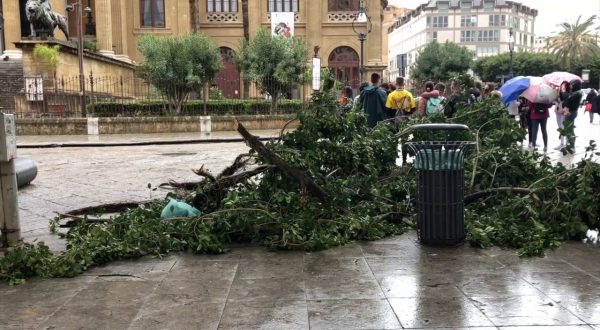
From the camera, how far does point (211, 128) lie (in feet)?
80.5

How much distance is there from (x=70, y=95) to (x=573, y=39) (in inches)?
3042

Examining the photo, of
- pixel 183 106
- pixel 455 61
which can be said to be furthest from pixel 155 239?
pixel 455 61

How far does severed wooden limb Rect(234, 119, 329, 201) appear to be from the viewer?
6047 mm

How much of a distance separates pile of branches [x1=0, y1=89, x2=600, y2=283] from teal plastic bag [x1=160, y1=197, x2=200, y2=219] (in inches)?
5.4

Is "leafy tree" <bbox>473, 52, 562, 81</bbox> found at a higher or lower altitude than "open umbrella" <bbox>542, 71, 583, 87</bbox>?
higher

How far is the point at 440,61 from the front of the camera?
6888 centimetres

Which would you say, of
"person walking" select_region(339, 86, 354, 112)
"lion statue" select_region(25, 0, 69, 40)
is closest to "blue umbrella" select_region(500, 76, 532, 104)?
"person walking" select_region(339, 86, 354, 112)

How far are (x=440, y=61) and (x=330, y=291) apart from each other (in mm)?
68038

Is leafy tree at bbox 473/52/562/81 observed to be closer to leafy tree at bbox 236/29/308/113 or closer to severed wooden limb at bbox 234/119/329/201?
leafy tree at bbox 236/29/308/113

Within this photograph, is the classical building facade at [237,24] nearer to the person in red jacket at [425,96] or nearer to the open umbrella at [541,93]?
the open umbrella at [541,93]

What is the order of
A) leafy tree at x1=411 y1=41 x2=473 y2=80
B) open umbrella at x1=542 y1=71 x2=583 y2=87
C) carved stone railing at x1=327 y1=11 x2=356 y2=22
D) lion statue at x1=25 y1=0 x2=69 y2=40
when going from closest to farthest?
open umbrella at x1=542 y1=71 x2=583 y2=87, lion statue at x1=25 y1=0 x2=69 y2=40, carved stone railing at x1=327 y1=11 x2=356 y2=22, leafy tree at x1=411 y1=41 x2=473 y2=80

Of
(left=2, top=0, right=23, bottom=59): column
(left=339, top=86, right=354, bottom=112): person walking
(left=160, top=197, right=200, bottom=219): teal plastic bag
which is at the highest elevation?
(left=2, top=0, right=23, bottom=59): column

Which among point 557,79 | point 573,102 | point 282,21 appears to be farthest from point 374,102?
point 282,21

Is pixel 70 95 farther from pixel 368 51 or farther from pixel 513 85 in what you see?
pixel 368 51
